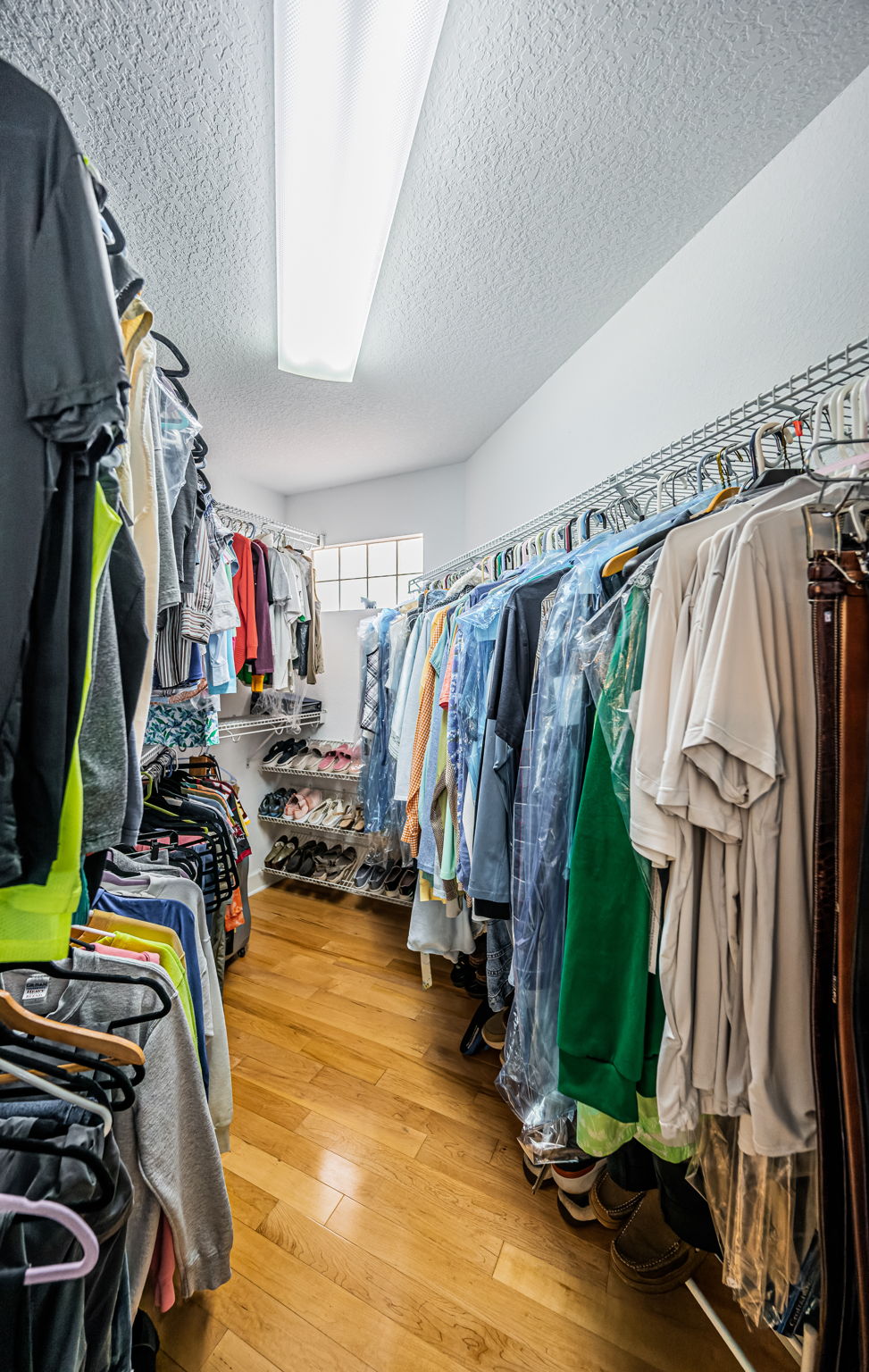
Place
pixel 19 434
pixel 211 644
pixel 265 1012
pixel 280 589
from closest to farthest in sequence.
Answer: pixel 19 434, pixel 211 644, pixel 265 1012, pixel 280 589

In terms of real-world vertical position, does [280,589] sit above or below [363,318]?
below

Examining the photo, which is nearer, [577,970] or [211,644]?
[577,970]

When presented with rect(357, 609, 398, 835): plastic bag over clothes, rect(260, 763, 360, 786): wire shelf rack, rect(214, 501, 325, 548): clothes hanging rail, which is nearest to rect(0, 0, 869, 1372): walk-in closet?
rect(357, 609, 398, 835): plastic bag over clothes

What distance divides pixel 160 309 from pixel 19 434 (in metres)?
1.72

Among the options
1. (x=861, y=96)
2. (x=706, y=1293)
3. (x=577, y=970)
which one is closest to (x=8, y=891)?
(x=577, y=970)

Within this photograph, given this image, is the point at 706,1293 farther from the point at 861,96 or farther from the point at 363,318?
the point at 363,318

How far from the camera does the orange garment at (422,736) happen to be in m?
1.59

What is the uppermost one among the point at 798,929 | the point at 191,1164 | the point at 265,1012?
the point at 798,929

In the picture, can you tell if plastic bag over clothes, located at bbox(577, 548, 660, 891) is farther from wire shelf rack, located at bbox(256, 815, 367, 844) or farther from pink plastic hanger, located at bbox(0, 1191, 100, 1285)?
wire shelf rack, located at bbox(256, 815, 367, 844)

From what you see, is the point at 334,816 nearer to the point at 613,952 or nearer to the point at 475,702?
the point at 475,702

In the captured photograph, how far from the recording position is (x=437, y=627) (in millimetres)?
1642

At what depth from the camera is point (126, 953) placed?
871 mm

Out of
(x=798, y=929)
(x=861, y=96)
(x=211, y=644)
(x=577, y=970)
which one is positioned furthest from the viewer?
(x=211, y=644)

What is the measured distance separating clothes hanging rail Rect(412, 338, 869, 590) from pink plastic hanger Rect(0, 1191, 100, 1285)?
126 cm
